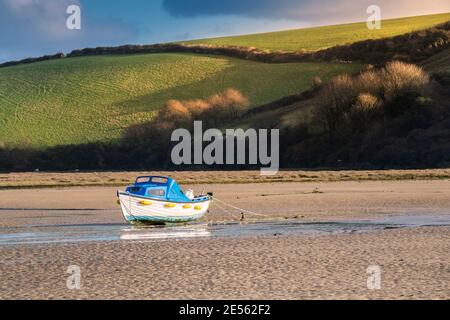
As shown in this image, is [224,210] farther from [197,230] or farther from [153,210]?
[197,230]

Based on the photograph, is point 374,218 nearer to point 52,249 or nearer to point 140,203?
point 140,203

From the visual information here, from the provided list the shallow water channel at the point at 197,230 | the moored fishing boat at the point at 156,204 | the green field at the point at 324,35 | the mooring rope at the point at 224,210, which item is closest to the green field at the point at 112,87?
the green field at the point at 324,35

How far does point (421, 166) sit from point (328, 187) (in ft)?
79.1

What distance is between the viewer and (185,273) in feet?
59.3

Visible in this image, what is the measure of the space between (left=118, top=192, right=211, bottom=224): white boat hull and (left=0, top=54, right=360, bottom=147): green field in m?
74.8

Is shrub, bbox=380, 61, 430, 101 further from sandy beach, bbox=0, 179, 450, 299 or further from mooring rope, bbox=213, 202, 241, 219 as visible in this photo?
sandy beach, bbox=0, 179, 450, 299

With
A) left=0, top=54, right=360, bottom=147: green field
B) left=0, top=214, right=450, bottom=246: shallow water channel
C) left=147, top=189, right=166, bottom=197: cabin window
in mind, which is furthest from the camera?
left=0, top=54, right=360, bottom=147: green field

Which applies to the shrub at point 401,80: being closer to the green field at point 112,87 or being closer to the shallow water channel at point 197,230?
the green field at point 112,87

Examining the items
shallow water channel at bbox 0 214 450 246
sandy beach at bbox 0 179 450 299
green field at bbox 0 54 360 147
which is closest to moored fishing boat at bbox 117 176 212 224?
shallow water channel at bbox 0 214 450 246

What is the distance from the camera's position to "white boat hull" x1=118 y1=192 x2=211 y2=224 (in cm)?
2997

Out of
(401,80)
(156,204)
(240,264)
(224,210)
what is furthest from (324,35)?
(240,264)

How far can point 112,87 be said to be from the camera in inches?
5089

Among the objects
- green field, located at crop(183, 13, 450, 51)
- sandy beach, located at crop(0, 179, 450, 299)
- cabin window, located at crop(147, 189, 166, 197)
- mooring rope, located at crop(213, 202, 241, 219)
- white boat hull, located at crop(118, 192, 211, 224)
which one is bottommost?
mooring rope, located at crop(213, 202, 241, 219)

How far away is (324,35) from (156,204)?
374ft
